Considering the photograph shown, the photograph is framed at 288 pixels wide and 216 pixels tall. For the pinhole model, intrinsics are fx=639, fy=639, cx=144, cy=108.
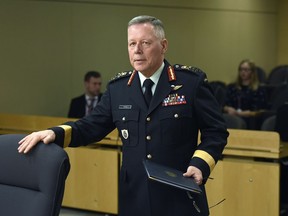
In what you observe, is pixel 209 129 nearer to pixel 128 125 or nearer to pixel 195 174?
pixel 195 174

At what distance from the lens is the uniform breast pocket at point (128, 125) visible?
2701 mm

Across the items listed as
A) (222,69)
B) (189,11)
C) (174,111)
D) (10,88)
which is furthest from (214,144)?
(222,69)

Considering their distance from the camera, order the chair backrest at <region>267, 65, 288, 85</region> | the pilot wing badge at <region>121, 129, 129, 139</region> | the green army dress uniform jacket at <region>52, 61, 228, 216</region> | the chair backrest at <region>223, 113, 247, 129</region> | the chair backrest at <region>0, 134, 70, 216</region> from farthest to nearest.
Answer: the chair backrest at <region>267, 65, 288, 85</region>
the chair backrest at <region>223, 113, 247, 129</region>
the pilot wing badge at <region>121, 129, 129, 139</region>
the green army dress uniform jacket at <region>52, 61, 228, 216</region>
the chair backrest at <region>0, 134, 70, 216</region>

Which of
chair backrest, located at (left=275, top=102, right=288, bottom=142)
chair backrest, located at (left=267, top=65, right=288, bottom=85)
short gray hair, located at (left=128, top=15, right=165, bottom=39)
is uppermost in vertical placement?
short gray hair, located at (left=128, top=15, right=165, bottom=39)

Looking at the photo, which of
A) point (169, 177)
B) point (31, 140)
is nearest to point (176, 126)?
point (169, 177)

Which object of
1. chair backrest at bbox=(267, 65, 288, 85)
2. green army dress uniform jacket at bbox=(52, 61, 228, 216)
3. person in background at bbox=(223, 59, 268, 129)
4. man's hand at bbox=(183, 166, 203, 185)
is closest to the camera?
man's hand at bbox=(183, 166, 203, 185)

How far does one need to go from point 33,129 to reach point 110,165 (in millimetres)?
883

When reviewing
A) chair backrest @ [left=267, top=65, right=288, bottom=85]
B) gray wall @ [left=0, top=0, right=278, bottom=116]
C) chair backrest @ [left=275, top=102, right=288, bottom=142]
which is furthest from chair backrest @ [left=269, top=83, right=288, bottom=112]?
chair backrest @ [left=275, top=102, right=288, bottom=142]

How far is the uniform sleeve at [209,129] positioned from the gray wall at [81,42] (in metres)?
4.72

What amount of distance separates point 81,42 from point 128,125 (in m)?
5.46

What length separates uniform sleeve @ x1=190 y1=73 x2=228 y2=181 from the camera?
256cm

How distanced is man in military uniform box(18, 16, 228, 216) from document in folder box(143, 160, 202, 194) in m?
0.12

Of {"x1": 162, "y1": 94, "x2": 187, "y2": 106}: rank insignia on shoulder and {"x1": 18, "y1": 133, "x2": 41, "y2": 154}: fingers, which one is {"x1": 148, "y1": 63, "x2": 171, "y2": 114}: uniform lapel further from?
{"x1": 18, "y1": 133, "x2": 41, "y2": 154}: fingers

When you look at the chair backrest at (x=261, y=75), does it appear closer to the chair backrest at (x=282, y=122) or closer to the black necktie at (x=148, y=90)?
the chair backrest at (x=282, y=122)
